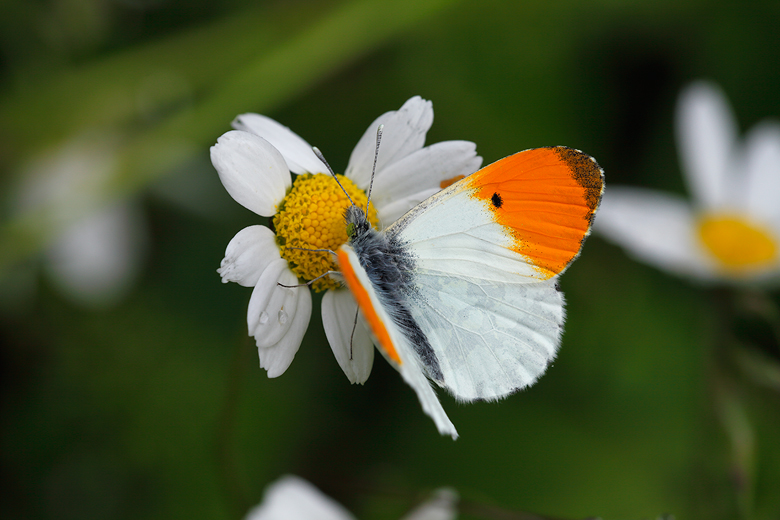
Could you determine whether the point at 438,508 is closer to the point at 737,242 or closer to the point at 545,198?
the point at 545,198

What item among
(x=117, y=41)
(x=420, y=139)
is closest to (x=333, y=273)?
(x=420, y=139)

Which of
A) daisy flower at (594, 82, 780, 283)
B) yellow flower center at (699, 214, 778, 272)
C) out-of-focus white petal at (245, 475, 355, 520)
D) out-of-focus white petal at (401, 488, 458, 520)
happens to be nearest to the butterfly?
out-of-focus white petal at (401, 488, 458, 520)

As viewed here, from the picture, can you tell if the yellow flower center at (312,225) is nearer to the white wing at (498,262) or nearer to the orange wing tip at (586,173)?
the white wing at (498,262)

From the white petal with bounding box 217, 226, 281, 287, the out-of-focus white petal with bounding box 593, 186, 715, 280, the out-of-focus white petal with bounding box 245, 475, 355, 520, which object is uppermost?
the white petal with bounding box 217, 226, 281, 287

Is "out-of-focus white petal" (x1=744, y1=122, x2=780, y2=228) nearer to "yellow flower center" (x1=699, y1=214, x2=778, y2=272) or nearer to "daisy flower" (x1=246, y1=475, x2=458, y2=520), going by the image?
"yellow flower center" (x1=699, y1=214, x2=778, y2=272)

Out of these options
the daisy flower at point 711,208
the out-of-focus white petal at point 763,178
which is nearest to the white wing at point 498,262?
the daisy flower at point 711,208

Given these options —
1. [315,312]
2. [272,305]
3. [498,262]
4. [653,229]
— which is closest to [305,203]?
[272,305]
